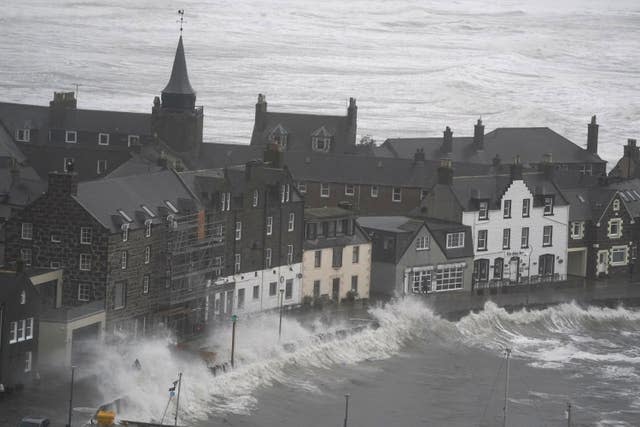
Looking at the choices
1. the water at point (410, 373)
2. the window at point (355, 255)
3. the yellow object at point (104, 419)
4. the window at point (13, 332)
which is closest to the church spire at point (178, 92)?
the window at point (355, 255)

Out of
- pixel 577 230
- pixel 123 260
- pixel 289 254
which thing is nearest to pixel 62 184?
pixel 123 260

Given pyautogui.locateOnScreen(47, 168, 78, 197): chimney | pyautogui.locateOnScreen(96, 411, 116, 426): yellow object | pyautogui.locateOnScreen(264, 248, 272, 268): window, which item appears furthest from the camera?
pyautogui.locateOnScreen(264, 248, 272, 268): window

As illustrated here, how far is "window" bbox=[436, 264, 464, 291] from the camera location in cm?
8381

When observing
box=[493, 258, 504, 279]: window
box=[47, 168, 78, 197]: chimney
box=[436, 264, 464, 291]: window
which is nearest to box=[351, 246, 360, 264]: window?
box=[436, 264, 464, 291]: window

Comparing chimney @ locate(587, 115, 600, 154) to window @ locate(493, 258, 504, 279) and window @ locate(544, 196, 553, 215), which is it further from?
window @ locate(493, 258, 504, 279)

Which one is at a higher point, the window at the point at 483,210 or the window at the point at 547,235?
the window at the point at 483,210

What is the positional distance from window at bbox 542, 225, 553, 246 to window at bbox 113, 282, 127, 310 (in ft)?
84.0

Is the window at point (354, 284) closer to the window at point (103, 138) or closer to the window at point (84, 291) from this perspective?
the window at point (84, 291)

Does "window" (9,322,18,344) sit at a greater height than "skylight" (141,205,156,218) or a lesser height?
lesser

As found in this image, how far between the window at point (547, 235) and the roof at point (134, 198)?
66.2 ft

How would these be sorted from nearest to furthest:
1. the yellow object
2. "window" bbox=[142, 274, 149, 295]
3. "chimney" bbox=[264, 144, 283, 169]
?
the yellow object, "window" bbox=[142, 274, 149, 295], "chimney" bbox=[264, 144, 283, 169]

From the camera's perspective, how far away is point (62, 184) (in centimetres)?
6781

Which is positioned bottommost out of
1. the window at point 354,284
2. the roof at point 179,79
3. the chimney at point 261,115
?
the window at point 354,284

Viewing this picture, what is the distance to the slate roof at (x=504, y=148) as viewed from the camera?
10388cm
